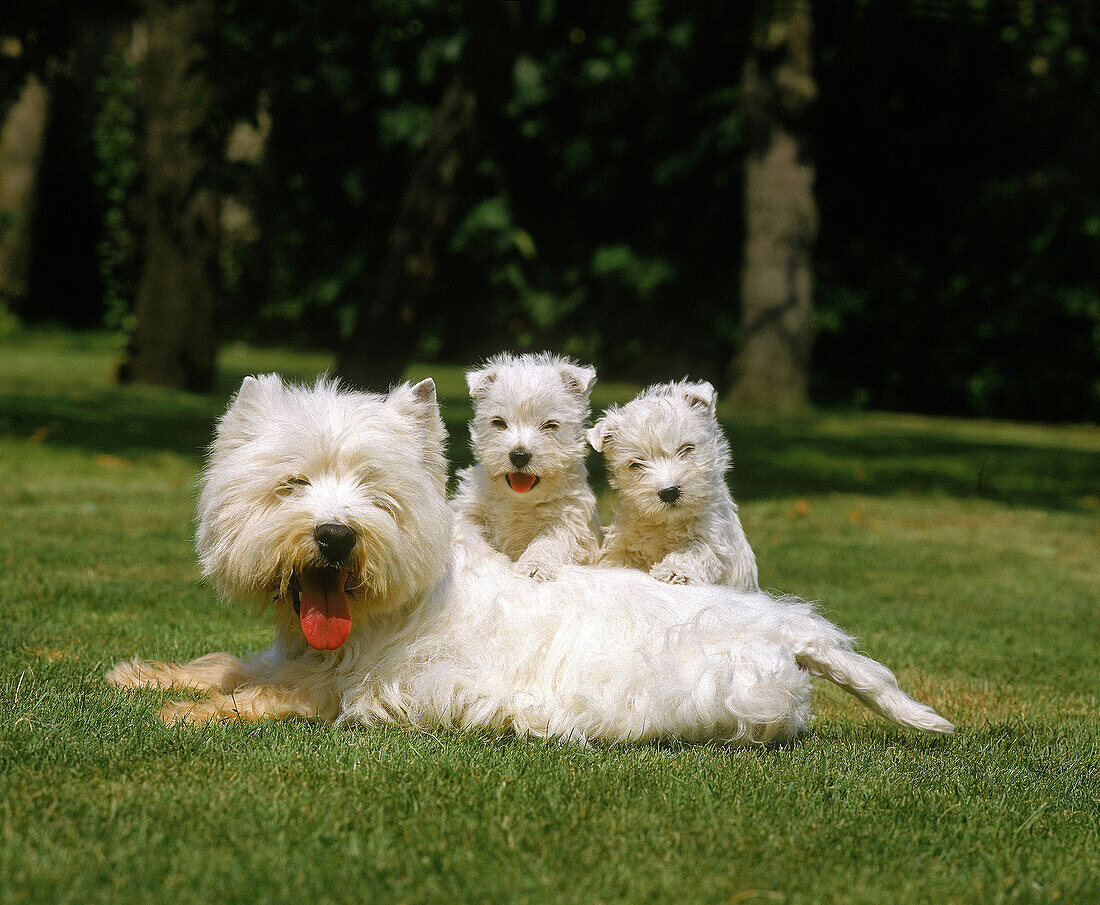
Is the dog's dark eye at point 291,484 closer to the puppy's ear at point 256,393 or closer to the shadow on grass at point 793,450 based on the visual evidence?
the puppy's ear at point 256,393

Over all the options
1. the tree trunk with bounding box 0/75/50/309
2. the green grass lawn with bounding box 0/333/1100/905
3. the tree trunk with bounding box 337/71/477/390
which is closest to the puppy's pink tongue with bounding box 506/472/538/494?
the green grass lawn with bounding box 0/333/1100/905

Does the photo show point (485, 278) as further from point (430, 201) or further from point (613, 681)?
point (613, 681)

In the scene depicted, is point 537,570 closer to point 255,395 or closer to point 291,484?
point 291,484

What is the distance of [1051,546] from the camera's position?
9438 mm

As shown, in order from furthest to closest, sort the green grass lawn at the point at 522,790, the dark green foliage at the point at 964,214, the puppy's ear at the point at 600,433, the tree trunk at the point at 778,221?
the dark green foliage at the point at 964,214 < the tree trunk at the point at 778,221 < the puppy's ear at the point at 600,433 < the green grass lawn at the point at 522,790

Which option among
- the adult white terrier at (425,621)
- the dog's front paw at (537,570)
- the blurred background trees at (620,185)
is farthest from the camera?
the blurred background trees at (620,185)

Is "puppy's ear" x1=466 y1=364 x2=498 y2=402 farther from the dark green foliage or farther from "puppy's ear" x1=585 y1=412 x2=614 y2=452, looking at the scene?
the dark green foliage

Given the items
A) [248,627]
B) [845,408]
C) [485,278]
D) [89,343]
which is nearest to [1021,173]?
[845,408]

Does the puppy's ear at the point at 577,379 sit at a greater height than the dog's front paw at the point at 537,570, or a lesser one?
greater

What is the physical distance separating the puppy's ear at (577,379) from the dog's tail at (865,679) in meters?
1.31

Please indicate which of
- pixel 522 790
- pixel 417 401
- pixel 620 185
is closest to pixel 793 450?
pixel 417 401

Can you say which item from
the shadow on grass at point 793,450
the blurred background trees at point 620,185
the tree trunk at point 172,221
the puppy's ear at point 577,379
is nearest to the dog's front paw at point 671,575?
the puppy's ear at point 577,379

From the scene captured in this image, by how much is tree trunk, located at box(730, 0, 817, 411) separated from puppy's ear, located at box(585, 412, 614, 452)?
14187 millimetres

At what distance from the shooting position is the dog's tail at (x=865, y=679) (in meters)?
3.97
